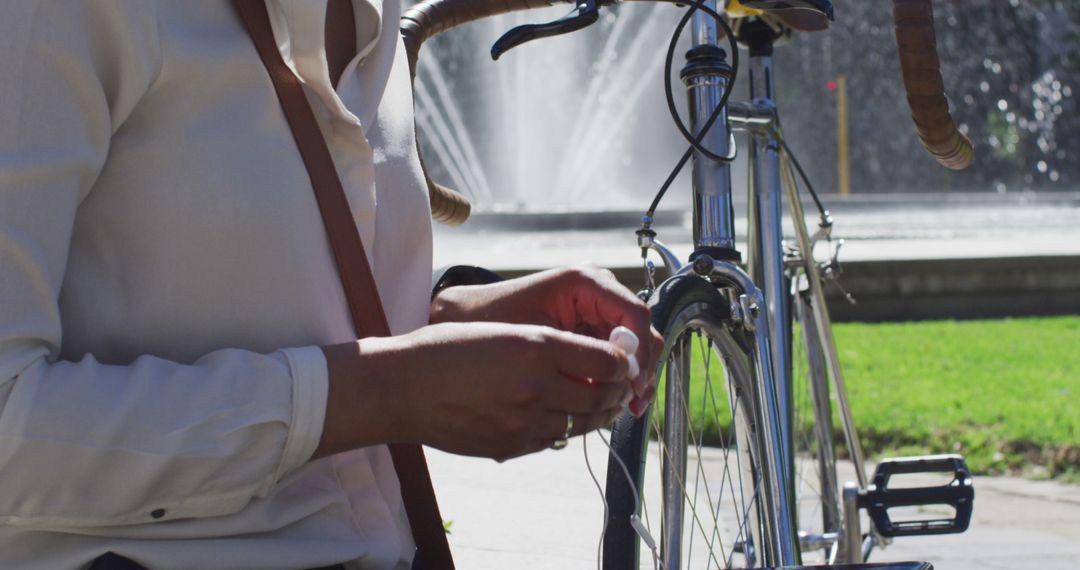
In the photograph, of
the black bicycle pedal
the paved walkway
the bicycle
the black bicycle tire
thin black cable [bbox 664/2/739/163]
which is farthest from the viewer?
the paved walkway

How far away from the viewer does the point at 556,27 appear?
1.92 metres

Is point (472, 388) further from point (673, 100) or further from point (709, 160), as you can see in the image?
point (709, 160)

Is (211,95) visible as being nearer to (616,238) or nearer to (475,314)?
(475,314)

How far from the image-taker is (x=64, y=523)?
979mm

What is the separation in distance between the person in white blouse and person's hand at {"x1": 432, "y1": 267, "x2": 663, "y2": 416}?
13 millimetres

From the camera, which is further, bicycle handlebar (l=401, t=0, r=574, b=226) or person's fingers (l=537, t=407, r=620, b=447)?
bicycle handlebar (l=401, t=0, r=574, b=226)

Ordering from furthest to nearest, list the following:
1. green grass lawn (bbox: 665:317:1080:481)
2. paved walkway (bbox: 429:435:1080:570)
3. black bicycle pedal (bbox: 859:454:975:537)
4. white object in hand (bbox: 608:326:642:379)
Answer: green grass lawn (bbox: 665:317:1080:481) < paved walkway (bbox: 429:435:1080:570) < black bicycle pedal (bbox: 859:454:975:537) < white object in hand (bbox: 608:326:642:379)

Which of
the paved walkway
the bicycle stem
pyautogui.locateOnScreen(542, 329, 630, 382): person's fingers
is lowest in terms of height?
the paved walkway

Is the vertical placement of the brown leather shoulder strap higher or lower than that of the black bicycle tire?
higher

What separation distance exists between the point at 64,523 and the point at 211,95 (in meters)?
0.37

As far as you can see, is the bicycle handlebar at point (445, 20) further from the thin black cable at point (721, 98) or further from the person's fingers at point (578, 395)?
the person's fingers at point (578, 395)

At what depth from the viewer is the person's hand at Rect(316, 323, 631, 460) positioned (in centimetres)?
100

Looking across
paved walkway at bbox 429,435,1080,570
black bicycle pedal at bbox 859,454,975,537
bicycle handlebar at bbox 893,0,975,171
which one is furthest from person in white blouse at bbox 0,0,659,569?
paved walkway at bbox 429,435,1080,570

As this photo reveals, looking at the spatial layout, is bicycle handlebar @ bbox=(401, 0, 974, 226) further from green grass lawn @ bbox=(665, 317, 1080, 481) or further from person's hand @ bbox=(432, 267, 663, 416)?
green grass lawn @ bbox=(665, 317, 1080, 481)
